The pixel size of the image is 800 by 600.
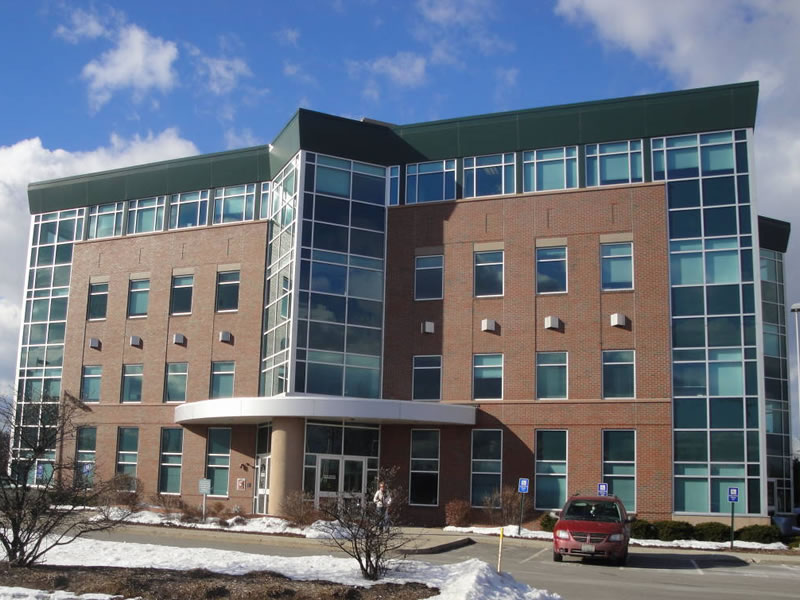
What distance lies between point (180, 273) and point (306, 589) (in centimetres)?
2981

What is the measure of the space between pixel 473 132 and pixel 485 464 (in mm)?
13524

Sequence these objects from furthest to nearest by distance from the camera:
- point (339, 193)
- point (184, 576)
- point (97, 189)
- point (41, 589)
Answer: point (97, 189)
point (339, 193)
point (184, 576)
point (41, 589)

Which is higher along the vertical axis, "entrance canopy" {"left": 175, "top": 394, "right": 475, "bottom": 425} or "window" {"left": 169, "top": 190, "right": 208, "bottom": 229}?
"window" {"left": 169, "top": 190, "right": 208, "bottom": 229}

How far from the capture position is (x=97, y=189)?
45.6 m

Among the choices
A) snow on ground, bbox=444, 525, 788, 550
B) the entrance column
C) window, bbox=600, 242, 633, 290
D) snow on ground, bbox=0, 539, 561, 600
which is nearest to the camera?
snow on ground, bbox=0, 539, 561, 600

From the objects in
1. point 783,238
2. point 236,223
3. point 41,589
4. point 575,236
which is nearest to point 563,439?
point 575,236

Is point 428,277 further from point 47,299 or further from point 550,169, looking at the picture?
point 47,299

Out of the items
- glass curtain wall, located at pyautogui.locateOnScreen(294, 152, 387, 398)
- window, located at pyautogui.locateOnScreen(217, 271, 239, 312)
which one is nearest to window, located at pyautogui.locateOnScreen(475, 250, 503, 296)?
glass curtain wall, located at pyautogui.locateOnScreen(294, 152, 387, 398)

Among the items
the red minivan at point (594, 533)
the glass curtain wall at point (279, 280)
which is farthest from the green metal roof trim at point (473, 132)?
the red minivan at point (594, 533)

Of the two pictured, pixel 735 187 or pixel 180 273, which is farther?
pixel 180 273

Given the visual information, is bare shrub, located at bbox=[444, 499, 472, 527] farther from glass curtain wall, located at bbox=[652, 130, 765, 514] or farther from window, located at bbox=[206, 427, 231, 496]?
window, located at bbox=[206, 427, 231, 496]

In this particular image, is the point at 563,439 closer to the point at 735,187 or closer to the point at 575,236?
the point at 575,236

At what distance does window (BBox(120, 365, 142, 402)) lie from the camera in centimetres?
4203

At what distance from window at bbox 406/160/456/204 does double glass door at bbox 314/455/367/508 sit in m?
11.1
